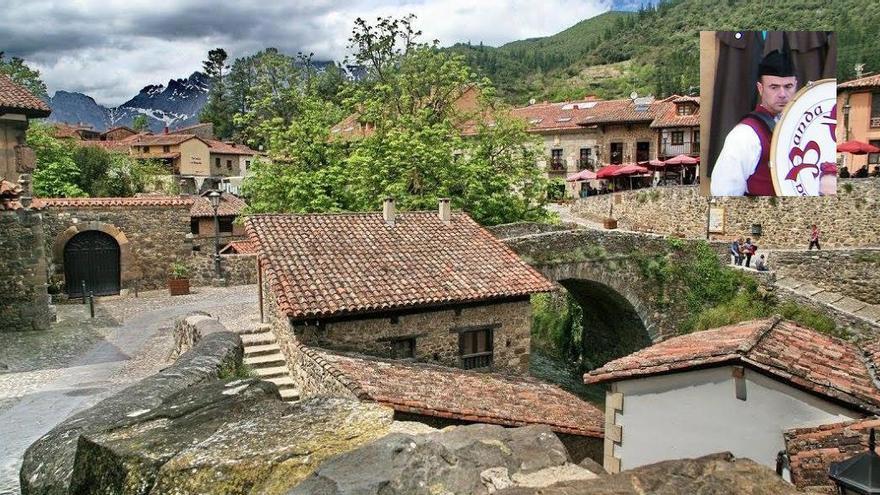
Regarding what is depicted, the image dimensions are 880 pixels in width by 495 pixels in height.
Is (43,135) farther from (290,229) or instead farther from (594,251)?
(594,251)

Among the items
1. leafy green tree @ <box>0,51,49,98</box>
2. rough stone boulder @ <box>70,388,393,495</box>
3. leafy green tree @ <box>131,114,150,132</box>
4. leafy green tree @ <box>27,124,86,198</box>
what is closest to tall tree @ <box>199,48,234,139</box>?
leafy green tree @ <box>131,114,150,132</box>

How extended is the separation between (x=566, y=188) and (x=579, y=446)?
3667cm

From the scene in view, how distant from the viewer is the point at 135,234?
81.0ft

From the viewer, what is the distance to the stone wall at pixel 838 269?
73.4ft

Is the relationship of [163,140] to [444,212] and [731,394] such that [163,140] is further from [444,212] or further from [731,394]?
[731,394]

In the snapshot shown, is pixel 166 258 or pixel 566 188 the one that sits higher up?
pixel 566 188

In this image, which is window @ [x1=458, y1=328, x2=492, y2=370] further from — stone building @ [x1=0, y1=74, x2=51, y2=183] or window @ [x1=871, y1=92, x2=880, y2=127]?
window @ [x1=871, y1=92, x2=880, y2=127]

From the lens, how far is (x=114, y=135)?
236ft

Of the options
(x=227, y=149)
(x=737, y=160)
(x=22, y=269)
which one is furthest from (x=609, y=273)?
(x=227, y=149)

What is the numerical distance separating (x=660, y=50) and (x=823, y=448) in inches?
4671

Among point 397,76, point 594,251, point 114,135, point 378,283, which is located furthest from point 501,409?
point 114,135

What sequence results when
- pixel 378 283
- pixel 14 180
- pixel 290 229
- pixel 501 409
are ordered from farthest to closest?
pixel 14 180
pixel 290 229
pixel 378 283
pixel 501 409

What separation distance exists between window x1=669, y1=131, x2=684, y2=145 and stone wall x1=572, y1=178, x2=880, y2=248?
1287 cm

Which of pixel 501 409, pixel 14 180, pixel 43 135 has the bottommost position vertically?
pixel 501 409
